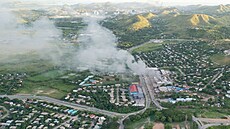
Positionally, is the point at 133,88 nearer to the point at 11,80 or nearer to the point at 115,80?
the point at 115,80

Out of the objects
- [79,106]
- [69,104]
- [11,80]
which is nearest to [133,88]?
[79,106]

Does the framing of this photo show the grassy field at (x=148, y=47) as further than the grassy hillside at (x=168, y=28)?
No

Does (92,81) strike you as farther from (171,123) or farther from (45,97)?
(171,123)

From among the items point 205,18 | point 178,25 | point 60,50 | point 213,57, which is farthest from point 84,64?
point 205,18

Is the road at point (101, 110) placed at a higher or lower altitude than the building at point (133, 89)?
lower

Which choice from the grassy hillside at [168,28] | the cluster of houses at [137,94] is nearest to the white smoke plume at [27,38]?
the grassy hillside at [168,28]

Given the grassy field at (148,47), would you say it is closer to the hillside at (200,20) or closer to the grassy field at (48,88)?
the grassy field at (48,88)

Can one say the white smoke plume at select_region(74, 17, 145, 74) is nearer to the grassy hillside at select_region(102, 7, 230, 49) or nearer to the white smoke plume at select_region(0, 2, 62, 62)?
the grassy hillside at select_region(102, 7, 230, 49)
